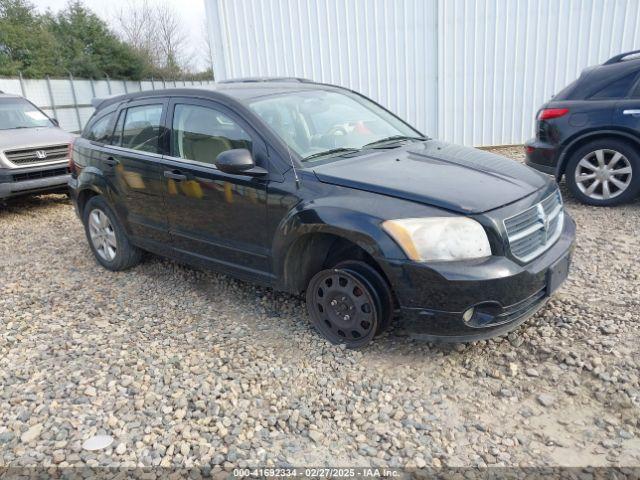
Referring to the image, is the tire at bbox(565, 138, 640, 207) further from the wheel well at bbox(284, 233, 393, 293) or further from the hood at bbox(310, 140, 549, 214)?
the wheel well at bbox(284, 233, 393, 293)

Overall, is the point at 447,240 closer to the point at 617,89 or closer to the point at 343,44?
the point at 617,89

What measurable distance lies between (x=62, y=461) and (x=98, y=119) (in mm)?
3514

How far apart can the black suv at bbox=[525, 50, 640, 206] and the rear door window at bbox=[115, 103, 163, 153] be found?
4425mm

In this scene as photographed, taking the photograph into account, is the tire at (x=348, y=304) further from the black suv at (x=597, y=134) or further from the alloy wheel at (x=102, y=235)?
the black suv at (x=597, y=134)

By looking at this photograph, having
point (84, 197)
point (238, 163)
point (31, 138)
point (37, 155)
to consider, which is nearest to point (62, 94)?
Result: point (31, 138)

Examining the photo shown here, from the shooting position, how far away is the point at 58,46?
2558 cm

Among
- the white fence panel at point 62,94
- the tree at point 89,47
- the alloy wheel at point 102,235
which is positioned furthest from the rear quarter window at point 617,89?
the tree at point 89,47

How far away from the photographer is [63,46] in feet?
86.5

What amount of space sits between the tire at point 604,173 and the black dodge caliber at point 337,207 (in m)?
2.60

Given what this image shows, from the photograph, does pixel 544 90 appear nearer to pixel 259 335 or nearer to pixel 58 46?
pixel 259 335

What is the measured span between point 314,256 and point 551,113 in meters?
4.10

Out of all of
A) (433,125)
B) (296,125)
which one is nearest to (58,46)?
(433,125)

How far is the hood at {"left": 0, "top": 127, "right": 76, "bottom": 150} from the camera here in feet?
24.3

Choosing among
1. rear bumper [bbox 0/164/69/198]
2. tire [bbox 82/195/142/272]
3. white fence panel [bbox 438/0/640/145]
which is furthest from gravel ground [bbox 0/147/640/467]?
white fence panel [bbox 438/0/640/145]
